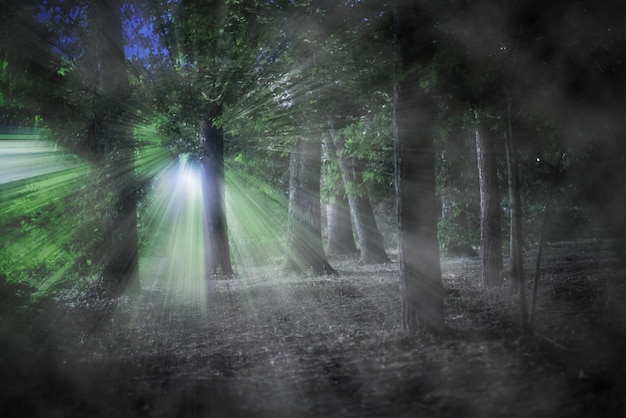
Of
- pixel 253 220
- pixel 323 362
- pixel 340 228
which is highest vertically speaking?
pixel 323 362

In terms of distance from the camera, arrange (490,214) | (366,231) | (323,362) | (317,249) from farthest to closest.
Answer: (366,231) < (317,249) < (490,214) < (323,362)

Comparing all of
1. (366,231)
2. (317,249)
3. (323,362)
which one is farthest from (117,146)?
(366,231)

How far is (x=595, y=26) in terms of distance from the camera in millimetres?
7613

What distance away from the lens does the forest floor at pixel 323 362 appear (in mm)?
5094

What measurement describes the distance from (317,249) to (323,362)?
1111cm

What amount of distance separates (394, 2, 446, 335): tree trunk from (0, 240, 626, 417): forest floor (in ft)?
1.74

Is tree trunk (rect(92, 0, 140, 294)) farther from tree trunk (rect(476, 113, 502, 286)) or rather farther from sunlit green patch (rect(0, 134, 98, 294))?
tree trunk (rect(476, 113, 502, 286))

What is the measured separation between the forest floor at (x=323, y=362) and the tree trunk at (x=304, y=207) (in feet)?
23.2

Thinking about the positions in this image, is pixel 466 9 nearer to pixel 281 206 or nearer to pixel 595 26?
pixel 595 26

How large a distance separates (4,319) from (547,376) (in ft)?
21.9

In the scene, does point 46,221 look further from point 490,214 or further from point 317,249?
point 490,214

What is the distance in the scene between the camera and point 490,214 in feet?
39.5

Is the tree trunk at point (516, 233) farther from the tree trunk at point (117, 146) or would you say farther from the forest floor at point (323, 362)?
the tree trunk at point (117, 146)

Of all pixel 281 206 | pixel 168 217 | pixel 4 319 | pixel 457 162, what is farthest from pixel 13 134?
pixel 168 217
